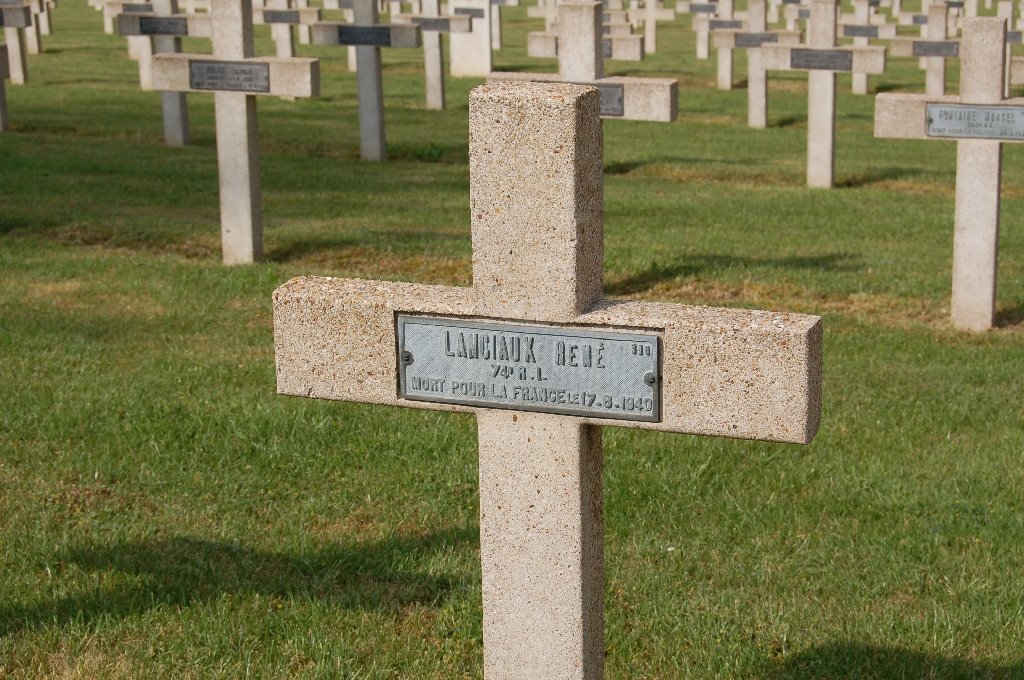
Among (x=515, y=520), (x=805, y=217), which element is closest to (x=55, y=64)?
(x=805, y=217)

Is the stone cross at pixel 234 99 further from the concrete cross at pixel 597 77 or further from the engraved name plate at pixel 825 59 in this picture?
the engraved name plate at pixel 825 59

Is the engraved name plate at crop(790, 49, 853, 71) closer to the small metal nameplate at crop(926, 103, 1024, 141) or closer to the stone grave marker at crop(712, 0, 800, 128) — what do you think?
the stone grave marker at crop(712, 0, 800, 128)

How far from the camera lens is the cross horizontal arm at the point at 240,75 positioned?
9.64m

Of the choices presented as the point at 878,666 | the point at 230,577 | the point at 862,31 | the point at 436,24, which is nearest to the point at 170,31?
the point at 436,24

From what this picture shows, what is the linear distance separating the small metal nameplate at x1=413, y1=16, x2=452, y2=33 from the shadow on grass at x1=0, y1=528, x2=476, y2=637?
15480 millimetres

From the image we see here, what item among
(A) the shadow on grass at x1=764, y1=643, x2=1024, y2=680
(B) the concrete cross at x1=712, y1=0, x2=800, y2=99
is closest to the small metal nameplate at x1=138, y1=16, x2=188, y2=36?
(B) the concrete cross at x1=712, y1=0, x2=800, y2=99

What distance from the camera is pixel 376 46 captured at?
15.5 meters

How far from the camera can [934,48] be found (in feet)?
60.4

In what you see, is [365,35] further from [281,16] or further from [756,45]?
[281,16]

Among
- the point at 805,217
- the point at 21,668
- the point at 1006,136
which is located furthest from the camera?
the point at 805,217

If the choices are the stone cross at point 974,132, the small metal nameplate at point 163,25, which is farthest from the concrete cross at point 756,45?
the stone cross at point 974,132

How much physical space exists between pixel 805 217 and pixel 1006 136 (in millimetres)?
4205

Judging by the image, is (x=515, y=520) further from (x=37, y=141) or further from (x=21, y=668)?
(x=37, y=141)

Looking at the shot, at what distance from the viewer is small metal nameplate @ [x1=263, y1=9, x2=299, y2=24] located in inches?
831
